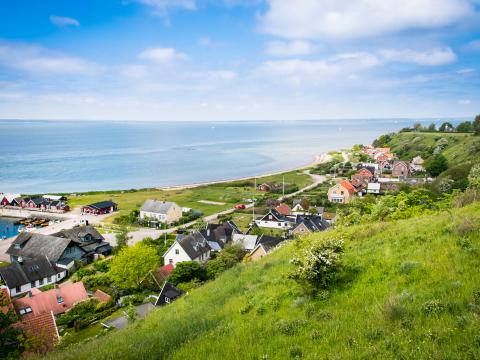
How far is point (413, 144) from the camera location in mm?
154125

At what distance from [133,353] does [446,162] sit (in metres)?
108

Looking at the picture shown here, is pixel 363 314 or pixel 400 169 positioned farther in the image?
pixel 400 169

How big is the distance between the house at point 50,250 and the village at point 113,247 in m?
0.12

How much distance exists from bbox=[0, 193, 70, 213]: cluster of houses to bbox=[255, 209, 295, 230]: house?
47465 mm

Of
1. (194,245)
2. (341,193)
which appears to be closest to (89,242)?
(194,245)

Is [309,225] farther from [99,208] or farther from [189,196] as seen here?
[99,208]

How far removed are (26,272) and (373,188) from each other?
252 ft

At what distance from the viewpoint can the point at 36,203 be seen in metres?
83.6

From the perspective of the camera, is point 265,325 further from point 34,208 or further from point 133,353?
point 34,208

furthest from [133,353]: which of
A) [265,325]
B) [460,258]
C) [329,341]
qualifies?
[460,258]

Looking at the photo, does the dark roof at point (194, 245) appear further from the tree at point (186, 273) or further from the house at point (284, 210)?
the house at point (284, 210)

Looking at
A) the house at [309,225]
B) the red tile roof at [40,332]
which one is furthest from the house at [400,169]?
the red tile roof at [40,332]

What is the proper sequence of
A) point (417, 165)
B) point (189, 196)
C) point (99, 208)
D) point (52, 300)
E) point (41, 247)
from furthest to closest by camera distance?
point (417, 165) < point (189, 196) < point (99, 208) < point (41, 247) < point (52, 300)

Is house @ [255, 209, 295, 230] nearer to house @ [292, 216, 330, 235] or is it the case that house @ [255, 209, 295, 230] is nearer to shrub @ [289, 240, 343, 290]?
house @ [292, 216, 330, 235]
